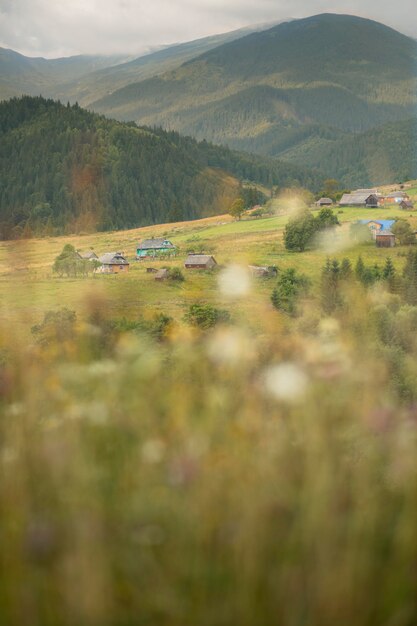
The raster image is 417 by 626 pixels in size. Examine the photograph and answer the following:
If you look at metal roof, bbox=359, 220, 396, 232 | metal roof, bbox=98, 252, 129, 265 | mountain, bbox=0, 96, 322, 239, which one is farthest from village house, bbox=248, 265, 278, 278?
mountain, bbox=0, 96, 322, 239

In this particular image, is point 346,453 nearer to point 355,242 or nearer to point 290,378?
point 290,378

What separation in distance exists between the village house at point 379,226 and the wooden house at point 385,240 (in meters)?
0.60

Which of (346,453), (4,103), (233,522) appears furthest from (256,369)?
(4,103)

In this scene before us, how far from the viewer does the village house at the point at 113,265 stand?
34906mm

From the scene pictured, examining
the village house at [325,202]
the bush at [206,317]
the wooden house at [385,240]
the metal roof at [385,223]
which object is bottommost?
the wooden house at [385,240]

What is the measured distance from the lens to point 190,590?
2.38m

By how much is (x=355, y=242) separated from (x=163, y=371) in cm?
4004

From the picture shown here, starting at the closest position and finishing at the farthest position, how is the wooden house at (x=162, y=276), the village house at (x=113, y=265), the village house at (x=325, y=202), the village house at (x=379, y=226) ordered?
the wooden house at (x=162, y=276)
the village house at (x=113, y=265)
the village house at (x=379, y=226)
the village house at (x=325, y=202)

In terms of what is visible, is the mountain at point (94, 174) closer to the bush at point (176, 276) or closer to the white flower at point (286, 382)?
the bush at point (176, 276)

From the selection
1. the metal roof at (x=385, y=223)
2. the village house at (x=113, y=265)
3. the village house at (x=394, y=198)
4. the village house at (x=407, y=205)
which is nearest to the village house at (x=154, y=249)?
the village house at (x=113, y=265)

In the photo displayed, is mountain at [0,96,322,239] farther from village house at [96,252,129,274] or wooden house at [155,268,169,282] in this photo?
wooden house at [155,268,169,282]

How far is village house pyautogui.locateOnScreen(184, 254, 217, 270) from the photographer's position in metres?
32.5

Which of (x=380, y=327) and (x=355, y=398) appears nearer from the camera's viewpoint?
(x=355, y=398)

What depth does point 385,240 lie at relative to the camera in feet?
133
